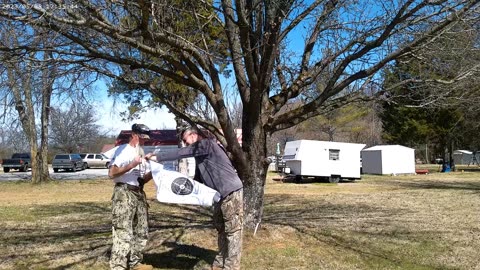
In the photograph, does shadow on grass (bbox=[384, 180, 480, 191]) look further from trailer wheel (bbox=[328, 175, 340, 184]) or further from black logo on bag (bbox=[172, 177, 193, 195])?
black logo on bag (bbox=[172, 177, 193, 195])

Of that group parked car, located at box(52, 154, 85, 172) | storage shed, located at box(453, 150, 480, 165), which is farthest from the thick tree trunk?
storage shed, located at box(453, 150, 480, 165)

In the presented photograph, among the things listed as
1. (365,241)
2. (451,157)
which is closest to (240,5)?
(365,241)

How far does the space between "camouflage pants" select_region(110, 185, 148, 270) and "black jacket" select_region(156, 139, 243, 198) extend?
2.36 ft

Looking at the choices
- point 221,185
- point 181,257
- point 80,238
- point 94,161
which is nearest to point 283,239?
point 181,257

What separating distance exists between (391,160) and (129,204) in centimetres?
3362

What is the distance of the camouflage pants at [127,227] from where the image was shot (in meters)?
5.98

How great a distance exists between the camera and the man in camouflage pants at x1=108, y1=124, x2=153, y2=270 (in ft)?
19.5

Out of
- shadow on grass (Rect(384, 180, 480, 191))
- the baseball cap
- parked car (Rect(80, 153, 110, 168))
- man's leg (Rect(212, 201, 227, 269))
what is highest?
parked car (Rect(80, 153, 110, 168))

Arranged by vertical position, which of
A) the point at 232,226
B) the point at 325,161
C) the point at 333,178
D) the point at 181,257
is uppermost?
the point at 325,161

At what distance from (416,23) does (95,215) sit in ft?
26.8

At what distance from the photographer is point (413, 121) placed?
4409cm

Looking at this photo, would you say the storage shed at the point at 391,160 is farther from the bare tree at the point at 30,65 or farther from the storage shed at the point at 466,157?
the bare tree at the point at 30,65

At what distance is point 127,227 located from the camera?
6.06 m

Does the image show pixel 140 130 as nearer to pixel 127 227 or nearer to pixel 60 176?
pixel 127 227
